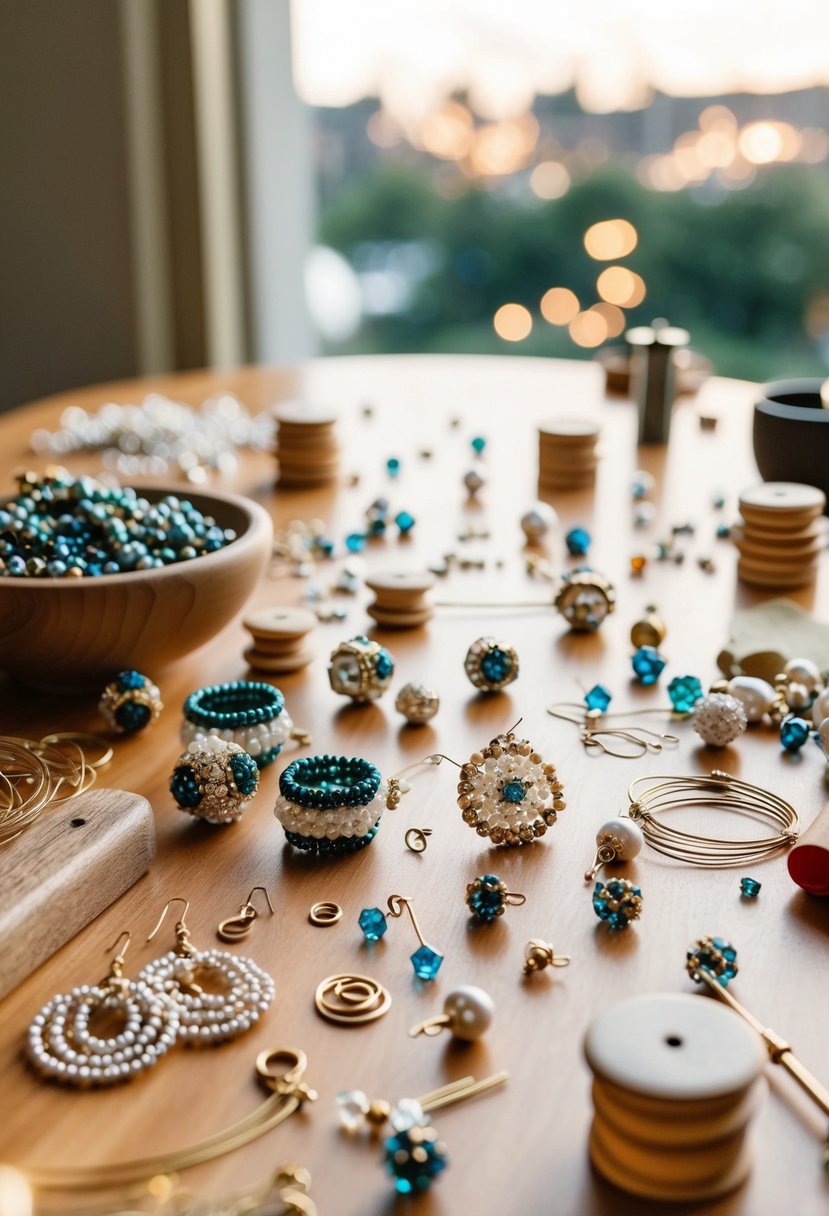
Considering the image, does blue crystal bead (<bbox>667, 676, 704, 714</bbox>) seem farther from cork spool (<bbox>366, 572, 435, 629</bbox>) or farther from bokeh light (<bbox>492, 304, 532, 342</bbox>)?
bokeh light (<bbox>492, 304, 532, 342</bbox>)

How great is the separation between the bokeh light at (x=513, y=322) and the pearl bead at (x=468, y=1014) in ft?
14.4

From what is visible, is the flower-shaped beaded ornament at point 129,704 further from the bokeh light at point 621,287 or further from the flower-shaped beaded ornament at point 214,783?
the bokeh light at point 621,287

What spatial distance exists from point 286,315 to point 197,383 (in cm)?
128

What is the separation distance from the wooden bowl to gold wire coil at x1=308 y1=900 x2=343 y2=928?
31 centimetres

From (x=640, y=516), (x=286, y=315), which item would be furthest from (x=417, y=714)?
(x=286, y=315)

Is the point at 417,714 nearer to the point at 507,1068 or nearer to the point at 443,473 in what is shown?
the point at 507,1068

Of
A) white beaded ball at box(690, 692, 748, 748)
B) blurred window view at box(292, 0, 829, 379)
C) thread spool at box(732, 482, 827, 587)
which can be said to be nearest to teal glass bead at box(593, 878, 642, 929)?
white beaded ball at box(690, 692, 748, 748)

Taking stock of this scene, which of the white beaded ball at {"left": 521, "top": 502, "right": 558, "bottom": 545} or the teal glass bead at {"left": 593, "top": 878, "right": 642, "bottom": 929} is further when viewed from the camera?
the white beaded ball at {"left": 521, "top": 502, "right": 558, "bottom": 545}

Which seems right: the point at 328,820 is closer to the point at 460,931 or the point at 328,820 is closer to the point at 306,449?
the point at 460,931

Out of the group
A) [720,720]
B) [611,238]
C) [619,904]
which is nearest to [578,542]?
[720,720]

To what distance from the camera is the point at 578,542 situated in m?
1.35

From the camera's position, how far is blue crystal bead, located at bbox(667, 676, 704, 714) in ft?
3.19

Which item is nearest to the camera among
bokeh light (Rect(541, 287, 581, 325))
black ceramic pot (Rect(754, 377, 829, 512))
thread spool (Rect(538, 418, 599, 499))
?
black ceramic pot (Rect(754, 377, 829, 512))

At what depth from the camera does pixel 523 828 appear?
0.78 metres
